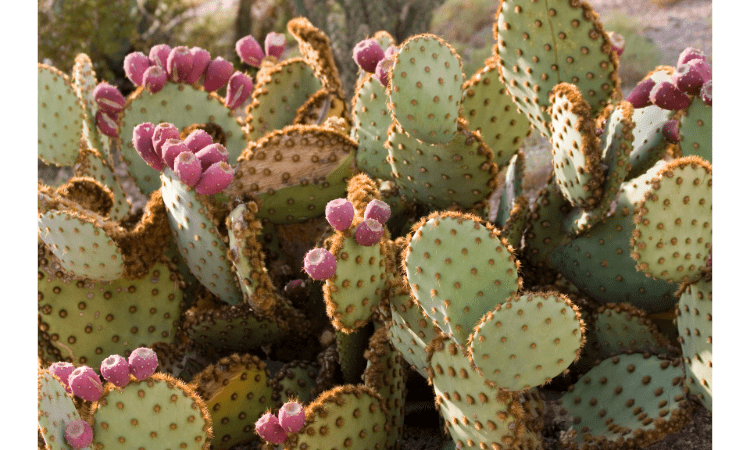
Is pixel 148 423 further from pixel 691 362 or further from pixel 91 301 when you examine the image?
pixel 691 362

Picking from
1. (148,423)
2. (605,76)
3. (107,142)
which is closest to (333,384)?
(148,423)

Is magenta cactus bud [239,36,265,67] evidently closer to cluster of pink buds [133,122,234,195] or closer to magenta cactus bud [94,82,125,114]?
magenta cactus bud [94,82,125,114]

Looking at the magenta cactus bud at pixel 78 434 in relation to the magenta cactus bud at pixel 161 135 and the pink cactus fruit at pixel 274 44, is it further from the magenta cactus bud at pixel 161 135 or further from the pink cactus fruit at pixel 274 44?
the pink cactus fruit at pixel 274 44

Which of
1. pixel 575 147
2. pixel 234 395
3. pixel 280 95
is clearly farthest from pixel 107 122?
pixel 575 147

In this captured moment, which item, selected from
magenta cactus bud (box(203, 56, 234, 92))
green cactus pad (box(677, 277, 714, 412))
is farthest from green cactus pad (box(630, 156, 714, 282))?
magenta cactus bud (box(203, 56, 234, 92))

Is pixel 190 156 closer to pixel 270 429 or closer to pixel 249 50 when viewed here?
pixel 270 429

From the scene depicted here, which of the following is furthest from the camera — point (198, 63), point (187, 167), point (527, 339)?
point (198, 63)
